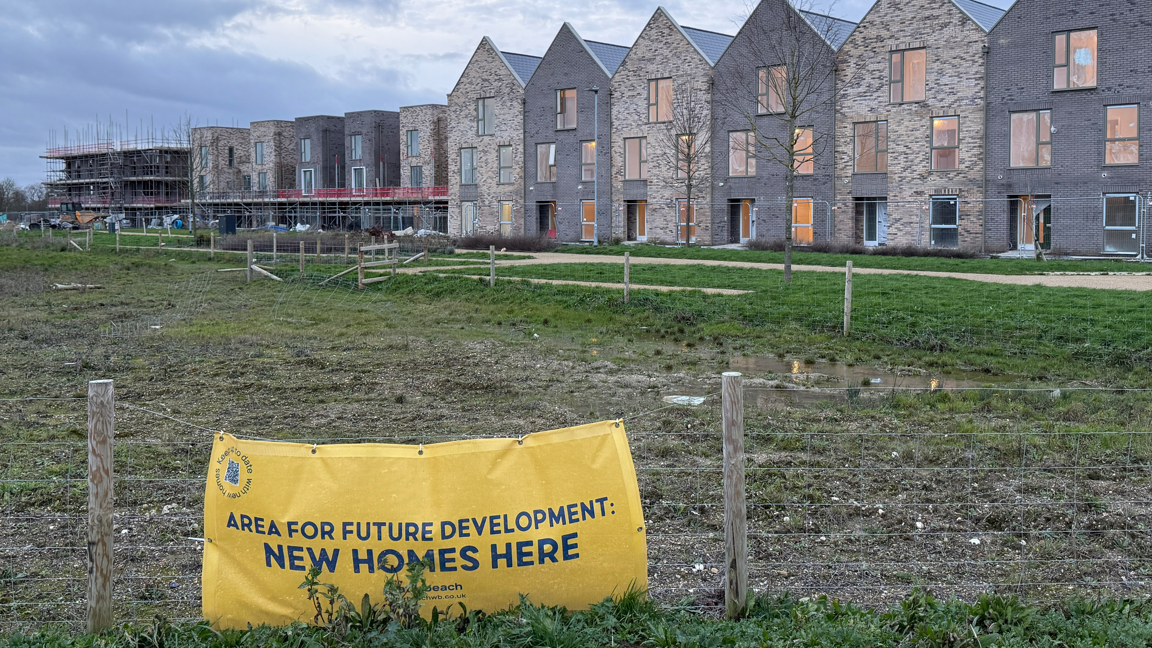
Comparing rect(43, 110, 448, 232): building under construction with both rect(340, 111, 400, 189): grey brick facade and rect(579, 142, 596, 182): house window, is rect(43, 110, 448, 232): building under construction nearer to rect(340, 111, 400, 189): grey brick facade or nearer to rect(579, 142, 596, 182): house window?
rect(340, 111, 400, 189): grey brick facade

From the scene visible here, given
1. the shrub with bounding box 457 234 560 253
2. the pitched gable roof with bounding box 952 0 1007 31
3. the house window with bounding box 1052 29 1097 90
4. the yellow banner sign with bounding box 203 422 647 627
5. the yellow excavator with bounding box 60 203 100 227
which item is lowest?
the yellow banner sign with bounding box 203 422 647 627

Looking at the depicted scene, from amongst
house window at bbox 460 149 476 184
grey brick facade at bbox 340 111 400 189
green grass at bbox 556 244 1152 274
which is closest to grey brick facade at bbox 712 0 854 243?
green grass at bbox 556 244 1152 274

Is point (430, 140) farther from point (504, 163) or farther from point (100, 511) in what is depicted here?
point (100, 511)

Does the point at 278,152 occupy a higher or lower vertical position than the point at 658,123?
higher

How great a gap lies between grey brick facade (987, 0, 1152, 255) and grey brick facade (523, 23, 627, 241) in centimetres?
1815

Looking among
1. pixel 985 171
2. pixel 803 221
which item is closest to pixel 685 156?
pixel 803 221

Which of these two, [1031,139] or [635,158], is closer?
[1031,139]

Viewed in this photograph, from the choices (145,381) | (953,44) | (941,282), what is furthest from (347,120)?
(145,381)

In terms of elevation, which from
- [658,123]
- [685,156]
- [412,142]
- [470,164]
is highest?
[412,142]

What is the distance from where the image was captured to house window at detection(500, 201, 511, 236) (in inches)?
2174

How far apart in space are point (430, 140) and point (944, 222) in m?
37.6

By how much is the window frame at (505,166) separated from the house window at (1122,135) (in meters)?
28.7

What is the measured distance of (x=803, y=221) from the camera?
43406mm

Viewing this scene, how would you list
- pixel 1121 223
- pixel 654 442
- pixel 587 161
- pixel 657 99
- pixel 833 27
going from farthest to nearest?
pixel 587 161, pixel 657 99, pixel 833 27, pixel 1121 223, pixel 654 442
